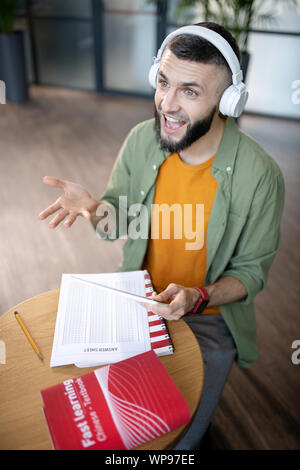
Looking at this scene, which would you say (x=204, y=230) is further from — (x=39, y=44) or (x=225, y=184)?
(x=39, y=44)

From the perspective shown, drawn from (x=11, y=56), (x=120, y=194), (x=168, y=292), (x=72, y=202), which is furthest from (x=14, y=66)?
(x=168, y=292)

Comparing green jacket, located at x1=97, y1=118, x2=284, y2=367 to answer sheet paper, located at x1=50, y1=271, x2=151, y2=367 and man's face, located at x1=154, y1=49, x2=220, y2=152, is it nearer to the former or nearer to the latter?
man's face, located at x1=154, y1=49, x2=220, y2=152

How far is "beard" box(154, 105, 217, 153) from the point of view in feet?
3.97

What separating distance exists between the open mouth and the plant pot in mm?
3945

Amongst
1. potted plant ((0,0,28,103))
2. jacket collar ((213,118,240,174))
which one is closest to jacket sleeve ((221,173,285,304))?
jacket collar ((213,118,240,174))

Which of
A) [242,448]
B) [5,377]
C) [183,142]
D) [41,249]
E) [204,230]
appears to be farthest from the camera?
[41,249]

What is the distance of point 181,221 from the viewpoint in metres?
1.39

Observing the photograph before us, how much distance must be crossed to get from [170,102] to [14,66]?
4.06 metres

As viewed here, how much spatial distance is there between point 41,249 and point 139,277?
1528mm

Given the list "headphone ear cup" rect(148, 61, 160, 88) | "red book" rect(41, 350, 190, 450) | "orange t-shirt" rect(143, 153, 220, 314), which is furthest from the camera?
"orange t-shirt" rect(143, 153, 220, 314)

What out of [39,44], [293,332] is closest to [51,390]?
[293,332]

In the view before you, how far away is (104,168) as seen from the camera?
3566 millimetres

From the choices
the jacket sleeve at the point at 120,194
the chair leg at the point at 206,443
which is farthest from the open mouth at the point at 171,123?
the chair leg at the point at 206,443

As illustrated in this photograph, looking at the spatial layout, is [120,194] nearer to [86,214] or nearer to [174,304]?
[86,214]
